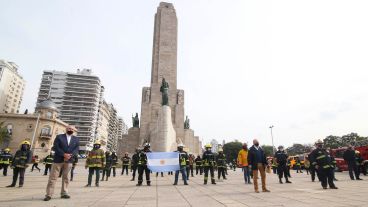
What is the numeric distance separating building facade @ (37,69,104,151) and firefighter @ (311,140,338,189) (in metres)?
96.6

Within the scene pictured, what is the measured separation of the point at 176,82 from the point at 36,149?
3687 centimetres

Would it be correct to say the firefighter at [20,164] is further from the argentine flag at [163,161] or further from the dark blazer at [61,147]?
the argentine flag at [163,161]

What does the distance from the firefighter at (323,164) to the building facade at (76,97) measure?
96561 mm

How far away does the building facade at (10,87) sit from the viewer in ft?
313

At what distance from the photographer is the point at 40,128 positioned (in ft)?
199

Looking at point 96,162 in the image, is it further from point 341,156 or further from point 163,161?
point 341,156

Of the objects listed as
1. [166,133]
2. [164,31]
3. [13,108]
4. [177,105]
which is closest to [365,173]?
[166,133]

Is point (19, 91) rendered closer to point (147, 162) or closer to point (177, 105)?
point (177, 105)

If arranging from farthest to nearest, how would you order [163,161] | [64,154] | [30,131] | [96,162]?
[30,131]
[163,161]
[96,162]
[64,154]

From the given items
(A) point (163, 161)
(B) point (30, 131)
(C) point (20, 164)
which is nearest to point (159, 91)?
(A) point (163, 161)

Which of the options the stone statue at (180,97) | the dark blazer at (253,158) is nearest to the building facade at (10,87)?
the stone statue at (180,97)

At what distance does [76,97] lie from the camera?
335 ft

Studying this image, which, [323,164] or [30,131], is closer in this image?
[323,164]

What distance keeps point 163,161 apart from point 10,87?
111552 mm
